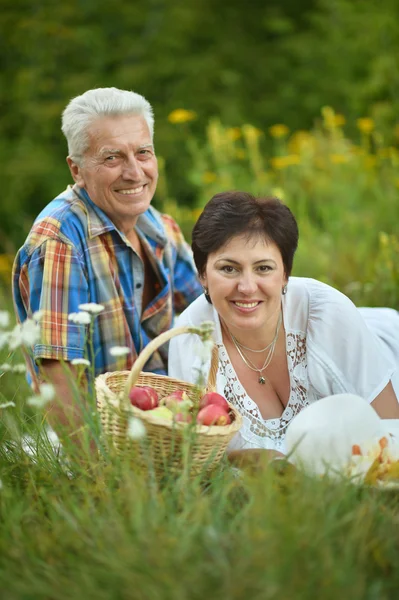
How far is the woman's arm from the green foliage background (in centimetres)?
455

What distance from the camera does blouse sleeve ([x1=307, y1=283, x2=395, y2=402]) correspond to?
123 inches

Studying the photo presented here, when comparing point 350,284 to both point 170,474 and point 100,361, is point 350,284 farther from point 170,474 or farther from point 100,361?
point 170,474

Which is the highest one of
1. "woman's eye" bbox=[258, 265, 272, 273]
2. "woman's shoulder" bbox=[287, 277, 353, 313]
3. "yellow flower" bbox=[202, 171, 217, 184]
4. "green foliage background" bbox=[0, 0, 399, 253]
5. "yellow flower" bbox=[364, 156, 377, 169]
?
"green foliage background" bbox=[0, 0, 399, 253]

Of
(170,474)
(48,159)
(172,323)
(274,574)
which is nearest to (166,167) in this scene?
(48,159)

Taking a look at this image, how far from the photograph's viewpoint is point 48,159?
793 cm

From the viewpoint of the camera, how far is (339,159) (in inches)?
225

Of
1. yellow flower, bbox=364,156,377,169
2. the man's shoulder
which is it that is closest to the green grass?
the man's shoulder

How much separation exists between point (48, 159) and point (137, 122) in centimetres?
465

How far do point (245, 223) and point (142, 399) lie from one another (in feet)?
2.60

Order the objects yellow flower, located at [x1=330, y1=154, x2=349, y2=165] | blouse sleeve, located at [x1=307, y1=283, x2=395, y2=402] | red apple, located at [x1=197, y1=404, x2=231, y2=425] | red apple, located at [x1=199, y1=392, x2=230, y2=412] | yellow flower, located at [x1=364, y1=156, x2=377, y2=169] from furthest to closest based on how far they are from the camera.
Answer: yellow flower, located at [x1=364, y1=156, x2=377, y2=169]
yellow flower, located at [x1=330, y1=154, x2=349, y2=165]
blouse sleeve, located at [x1=307, y1=283, x2=395, y2=402]
red apple, located at [x1=199, y1=392, x2=230, y2=412]
red apple, located at [x1=197, y1=404, x2=231, y2=425]

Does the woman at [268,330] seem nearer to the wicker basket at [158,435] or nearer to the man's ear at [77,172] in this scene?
the wicker basket at [158,435]

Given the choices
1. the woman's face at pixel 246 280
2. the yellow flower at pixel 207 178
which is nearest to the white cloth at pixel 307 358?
the woman's face at pixel 246 280

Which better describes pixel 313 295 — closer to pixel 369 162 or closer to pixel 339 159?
pixel 339 159

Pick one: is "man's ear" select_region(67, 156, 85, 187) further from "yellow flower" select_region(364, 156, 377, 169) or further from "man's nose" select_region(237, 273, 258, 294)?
"yellow flower" select_region(364, 156, 377, 169)
